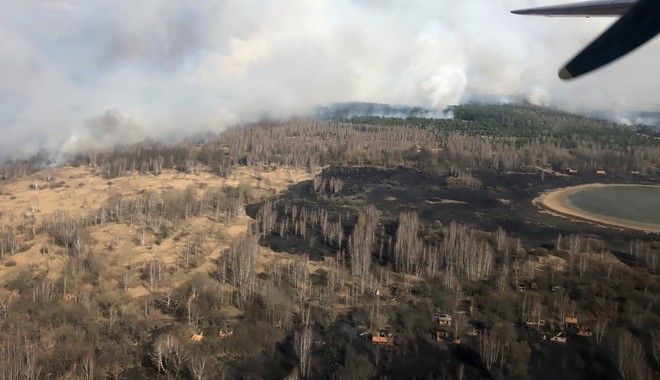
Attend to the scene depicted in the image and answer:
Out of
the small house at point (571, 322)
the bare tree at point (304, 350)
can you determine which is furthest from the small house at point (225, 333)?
A: the small house at point (571, 322)

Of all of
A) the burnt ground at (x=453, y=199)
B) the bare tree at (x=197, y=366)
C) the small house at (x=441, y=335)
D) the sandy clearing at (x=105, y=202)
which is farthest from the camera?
the burnt ground at (x=453, y=199)

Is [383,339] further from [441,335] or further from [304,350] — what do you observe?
[304,350]

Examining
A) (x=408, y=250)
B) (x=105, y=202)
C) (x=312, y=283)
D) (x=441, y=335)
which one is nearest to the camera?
(x=441, y=335)

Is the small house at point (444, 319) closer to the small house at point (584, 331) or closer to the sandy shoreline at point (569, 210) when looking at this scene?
the small house at point (584, 331)

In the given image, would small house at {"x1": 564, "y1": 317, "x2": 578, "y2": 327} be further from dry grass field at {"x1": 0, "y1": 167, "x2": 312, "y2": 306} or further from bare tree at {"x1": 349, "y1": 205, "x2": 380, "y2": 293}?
dry grass field at {"x1": 0, "y1": 167, "x2": 312, "y2": 306}

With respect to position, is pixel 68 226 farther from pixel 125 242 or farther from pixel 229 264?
pixel 229 264

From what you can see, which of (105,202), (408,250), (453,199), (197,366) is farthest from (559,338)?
(105,202)

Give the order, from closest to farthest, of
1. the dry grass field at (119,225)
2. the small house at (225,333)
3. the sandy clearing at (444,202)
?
the small house at (225,333), the dry grass field at (119,225), the sandy clearing at (444,202)
